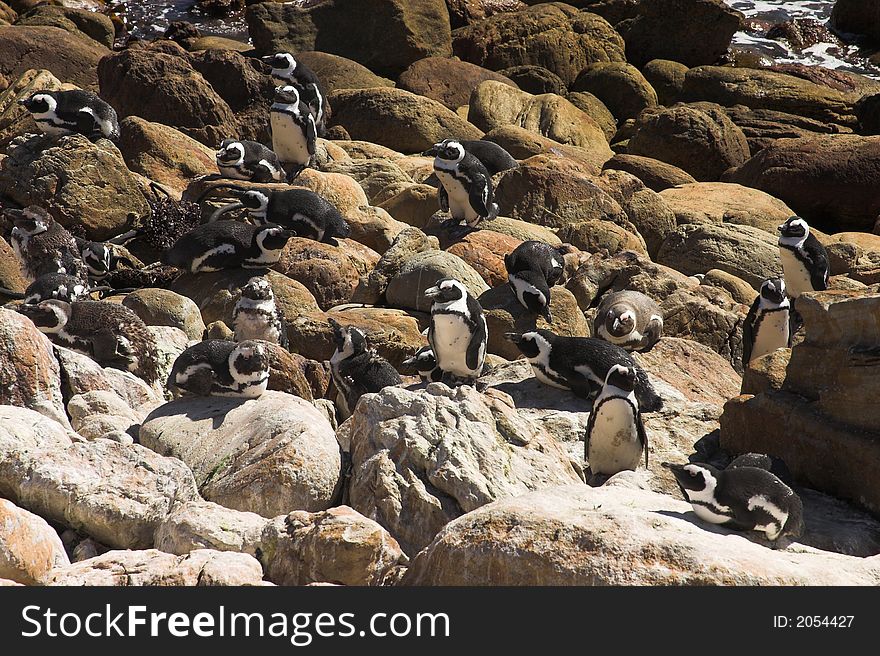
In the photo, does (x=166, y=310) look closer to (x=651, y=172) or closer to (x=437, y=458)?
(x=437, y=458)

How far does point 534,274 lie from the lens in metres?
12.1

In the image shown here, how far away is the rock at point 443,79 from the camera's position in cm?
2692

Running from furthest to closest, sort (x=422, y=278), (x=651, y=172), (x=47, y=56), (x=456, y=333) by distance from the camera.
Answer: (x=47, y=56) < (x=651, y=172) < (x=422, y=278) < (x=456, y=333)

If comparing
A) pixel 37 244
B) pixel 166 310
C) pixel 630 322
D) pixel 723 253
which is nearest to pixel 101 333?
pixel 166 310

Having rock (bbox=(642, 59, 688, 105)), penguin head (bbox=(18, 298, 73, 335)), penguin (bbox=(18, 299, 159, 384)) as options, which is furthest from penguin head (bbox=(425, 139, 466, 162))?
rock (bbox=(642, 59, 688, 105))

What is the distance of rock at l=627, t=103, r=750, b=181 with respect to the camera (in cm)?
2395

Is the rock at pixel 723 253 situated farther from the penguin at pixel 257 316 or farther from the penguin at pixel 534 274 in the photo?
the penguin at pixel 257 316

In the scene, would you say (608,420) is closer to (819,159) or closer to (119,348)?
(119,348)

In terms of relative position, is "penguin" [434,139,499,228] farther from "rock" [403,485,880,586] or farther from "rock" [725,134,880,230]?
"rock" [403,485,880,586]

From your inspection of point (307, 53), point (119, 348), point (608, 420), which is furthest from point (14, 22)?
point (608, 420)

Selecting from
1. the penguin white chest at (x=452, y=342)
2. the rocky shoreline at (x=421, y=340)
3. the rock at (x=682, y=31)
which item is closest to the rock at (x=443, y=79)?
the rocky shoreline at (x=421, y=340)

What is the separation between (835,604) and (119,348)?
258 inches

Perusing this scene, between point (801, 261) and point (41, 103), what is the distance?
9818 mm

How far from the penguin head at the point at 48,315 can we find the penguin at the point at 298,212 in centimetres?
445
